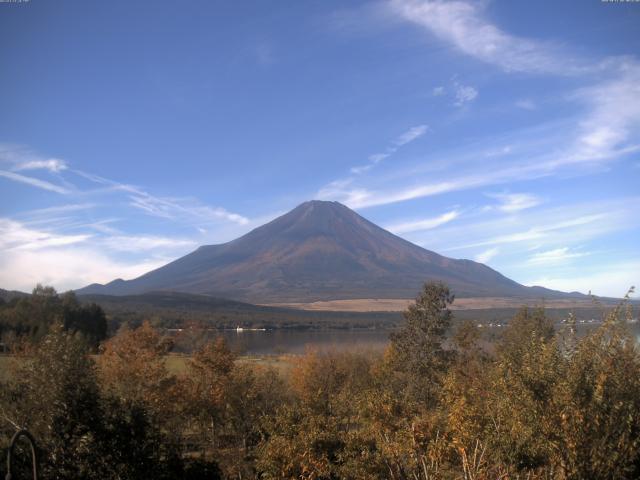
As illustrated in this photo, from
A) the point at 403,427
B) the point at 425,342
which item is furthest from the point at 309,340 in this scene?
the point at 403,427

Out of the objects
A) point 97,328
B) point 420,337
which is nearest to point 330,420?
point 420,337

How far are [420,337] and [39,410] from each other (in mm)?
25958

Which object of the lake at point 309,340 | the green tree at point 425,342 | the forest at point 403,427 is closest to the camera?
the forest at point 403,427

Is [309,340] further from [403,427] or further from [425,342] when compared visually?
[403,427]

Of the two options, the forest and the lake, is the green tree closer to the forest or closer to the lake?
the lake

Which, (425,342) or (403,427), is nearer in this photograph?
(403,427)

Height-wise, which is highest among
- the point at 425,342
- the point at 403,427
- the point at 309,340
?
the point at 425,342

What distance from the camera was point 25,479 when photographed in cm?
1029

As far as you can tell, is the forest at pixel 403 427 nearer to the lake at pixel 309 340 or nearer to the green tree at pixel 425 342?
the lake at pixel 309 340

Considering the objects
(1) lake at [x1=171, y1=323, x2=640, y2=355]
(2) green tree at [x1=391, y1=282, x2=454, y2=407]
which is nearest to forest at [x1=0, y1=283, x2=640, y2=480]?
(1) lake at [x1=171, y1=323, x2=640, y2=355]

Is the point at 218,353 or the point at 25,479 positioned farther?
the point at 218,353

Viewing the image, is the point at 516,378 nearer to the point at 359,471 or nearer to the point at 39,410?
the point at 359,471

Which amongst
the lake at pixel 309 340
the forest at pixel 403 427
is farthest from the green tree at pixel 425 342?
the forest at pixel 403 427

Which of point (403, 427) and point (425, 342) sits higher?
point (425, 342)
